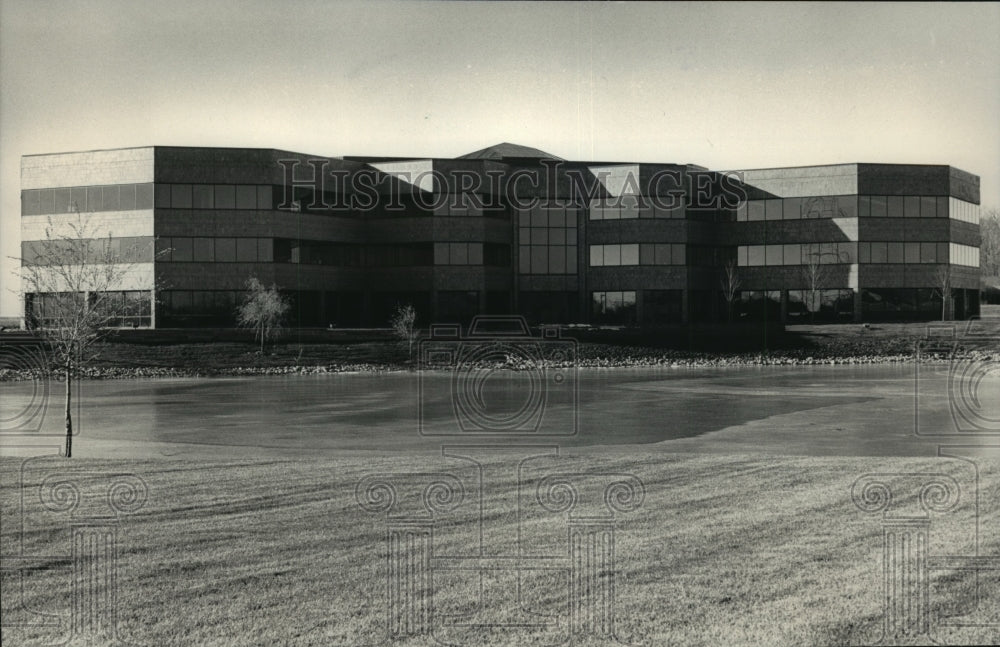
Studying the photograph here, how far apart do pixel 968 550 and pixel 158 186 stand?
5578 centimetres

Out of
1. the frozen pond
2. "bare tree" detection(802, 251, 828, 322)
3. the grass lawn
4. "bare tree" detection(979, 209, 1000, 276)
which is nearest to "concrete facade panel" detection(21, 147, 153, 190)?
the frozen pond

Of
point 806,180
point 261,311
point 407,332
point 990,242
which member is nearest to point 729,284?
point 806,180

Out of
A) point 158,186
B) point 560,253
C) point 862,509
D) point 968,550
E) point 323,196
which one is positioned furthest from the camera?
point 560,253

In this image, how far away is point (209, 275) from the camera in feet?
194

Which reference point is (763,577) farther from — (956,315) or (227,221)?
(956,315)

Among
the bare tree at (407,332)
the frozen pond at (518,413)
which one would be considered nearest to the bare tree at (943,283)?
the frozen pond at (518,413)

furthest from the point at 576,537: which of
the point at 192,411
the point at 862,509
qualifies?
the point at 192,411

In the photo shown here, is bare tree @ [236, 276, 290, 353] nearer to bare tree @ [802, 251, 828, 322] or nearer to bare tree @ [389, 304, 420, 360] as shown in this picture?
bare tree @ [389, 304, 420, 360]

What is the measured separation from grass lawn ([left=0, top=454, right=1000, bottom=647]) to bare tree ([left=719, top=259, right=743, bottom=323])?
55.6 m

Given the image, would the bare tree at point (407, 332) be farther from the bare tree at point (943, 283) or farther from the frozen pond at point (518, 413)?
the bare tree at point (943, 283)

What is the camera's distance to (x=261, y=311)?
169ft

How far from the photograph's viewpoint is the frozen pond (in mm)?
17578

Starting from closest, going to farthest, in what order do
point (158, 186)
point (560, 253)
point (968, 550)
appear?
point (968, 550) → point (158, 186) → point (560, 253)

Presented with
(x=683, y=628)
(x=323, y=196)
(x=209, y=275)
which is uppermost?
(x=323, y=196)
